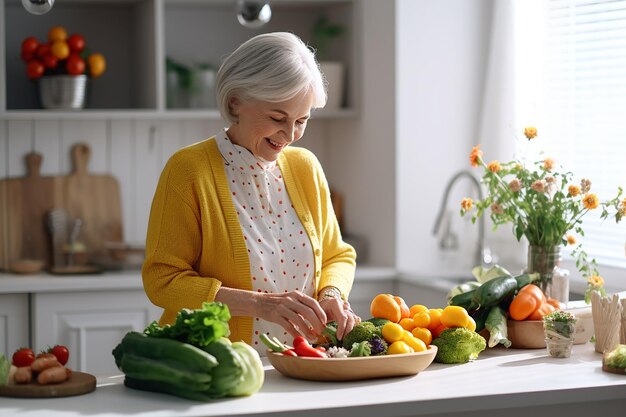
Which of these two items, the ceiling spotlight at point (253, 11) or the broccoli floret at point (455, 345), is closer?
the broccoli floret at point (455, 345)

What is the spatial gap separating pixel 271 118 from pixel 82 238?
2.12 m

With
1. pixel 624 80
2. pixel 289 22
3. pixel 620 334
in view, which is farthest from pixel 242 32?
pixel 620 334

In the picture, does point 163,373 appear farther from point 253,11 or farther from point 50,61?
point 50,61

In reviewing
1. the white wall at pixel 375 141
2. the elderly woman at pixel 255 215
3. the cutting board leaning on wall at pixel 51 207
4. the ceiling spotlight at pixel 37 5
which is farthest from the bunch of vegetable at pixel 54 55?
the elderly woman at pixel 255 215

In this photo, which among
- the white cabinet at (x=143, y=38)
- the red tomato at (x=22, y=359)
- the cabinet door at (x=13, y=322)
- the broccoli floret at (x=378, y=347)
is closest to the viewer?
the red tomato at (x=22, y=359)

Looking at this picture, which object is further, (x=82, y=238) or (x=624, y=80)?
(x=82, y=238)

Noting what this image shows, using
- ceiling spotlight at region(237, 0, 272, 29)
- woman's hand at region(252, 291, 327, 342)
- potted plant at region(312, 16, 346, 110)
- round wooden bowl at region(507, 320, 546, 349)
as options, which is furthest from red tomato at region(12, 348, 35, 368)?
potted plant at region(312, 16, 346, 110)

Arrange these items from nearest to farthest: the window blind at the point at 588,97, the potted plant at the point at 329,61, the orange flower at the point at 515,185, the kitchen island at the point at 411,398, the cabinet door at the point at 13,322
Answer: the kitchen island at the point at 411,398 < the orange flower at the point at 515,185 < the window blind at the point at 588,97 < the cabinet door at the point at 13,322 < the potted plant at the point at 329,61

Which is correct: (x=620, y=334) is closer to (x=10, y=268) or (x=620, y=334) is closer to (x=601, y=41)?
(x=601, y=41)

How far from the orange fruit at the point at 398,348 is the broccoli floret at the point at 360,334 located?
72mm

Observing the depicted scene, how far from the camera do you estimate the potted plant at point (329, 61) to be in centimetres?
426

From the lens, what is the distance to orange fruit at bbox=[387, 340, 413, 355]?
2.09 m

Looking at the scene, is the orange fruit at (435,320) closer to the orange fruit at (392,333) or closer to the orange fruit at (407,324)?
the orange fruit at (407,324)

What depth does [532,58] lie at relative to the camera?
3922 mm
